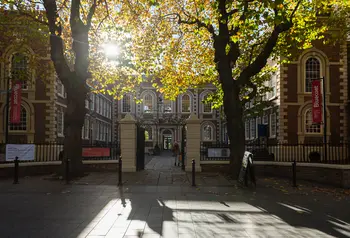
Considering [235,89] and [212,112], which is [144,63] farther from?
[212,112]

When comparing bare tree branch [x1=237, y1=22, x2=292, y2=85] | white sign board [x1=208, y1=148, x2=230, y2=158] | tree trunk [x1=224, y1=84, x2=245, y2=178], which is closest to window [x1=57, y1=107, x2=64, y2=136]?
white sign board [x1=208, y1=148, x2=230, y2=158]

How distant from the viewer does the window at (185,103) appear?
54625mm

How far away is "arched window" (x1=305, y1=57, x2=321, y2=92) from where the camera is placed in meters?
27.6

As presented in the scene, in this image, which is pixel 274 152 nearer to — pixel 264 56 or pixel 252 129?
pixel 264 56

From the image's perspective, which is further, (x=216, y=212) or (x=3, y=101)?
(x=3, y=101)

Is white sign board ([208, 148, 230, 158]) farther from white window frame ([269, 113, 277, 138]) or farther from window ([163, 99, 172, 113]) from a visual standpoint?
window ([163, 99, 172, 113])

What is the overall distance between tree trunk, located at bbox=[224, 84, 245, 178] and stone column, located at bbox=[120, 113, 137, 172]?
4.89 metres

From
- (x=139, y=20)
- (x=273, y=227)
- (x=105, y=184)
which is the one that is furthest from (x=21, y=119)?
(x=273, y=227)

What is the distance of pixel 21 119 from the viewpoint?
88.8 feet

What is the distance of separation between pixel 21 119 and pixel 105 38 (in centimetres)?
1106

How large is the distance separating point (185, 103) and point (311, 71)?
28.6 metres

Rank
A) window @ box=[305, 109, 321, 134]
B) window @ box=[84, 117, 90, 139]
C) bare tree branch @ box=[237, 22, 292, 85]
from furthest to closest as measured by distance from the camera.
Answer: window @ box=[84, 117, 90, 139] < window @ box=[305, 109, 321, 134] < bare tree branch @ box=[237, 22, 292, 85]

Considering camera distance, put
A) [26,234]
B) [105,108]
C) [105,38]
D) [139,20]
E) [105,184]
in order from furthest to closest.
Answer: [105,108]
[105,38]
[139,20]
[105,184]
[26,234]

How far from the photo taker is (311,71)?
2767 cm
